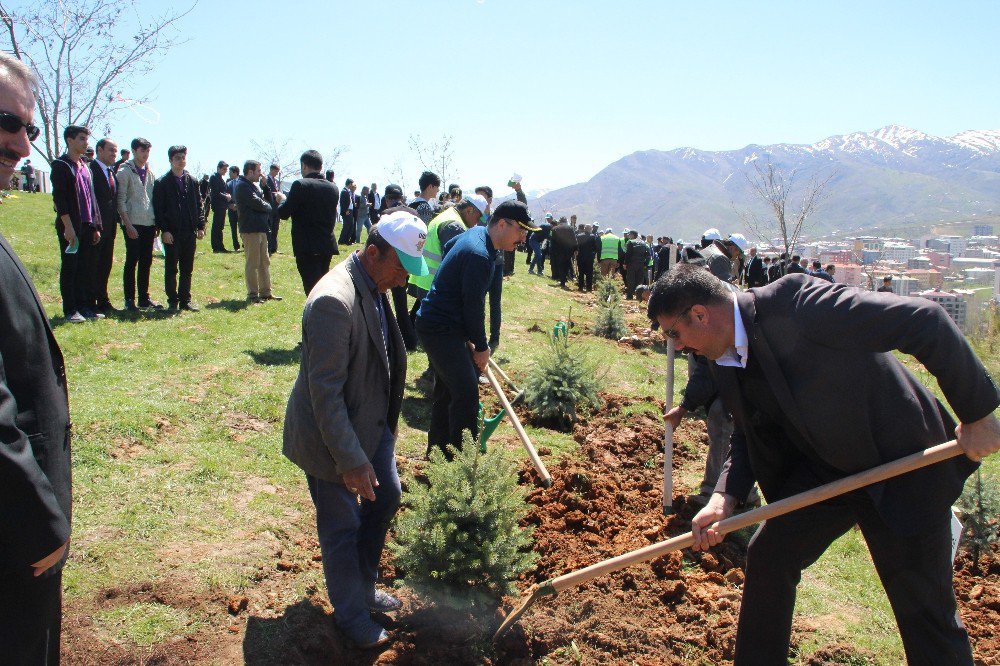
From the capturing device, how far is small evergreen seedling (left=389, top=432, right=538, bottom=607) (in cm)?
369

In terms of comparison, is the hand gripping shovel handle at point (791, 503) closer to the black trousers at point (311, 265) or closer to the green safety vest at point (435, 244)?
the green safety vest at point (435, 244)

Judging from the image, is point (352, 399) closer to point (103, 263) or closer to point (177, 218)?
point (103, 263)

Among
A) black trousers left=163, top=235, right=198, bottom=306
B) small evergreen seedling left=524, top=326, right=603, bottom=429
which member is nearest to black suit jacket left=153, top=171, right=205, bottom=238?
black trousers left=163, top=235, right=198, bottom=306

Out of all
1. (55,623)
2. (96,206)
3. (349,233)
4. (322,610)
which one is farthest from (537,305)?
(55,623)

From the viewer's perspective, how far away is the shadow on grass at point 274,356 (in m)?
7.31

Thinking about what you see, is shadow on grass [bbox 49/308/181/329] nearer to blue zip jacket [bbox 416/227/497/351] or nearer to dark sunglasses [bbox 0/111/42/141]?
blue zip jacket [bbox 416/227/497/351]

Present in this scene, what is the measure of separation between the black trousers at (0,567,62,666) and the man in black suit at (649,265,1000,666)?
2.23 metres

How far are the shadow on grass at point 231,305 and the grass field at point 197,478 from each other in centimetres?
56

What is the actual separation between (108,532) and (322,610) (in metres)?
1.38

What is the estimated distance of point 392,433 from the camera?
3.67 m

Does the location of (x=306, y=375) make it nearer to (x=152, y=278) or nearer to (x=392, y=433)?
(x=392, y=433)

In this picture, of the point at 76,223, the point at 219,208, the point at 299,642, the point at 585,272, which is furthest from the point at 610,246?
the point at 299,642

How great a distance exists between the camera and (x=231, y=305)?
32.0ft

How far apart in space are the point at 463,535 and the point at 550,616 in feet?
2.53
